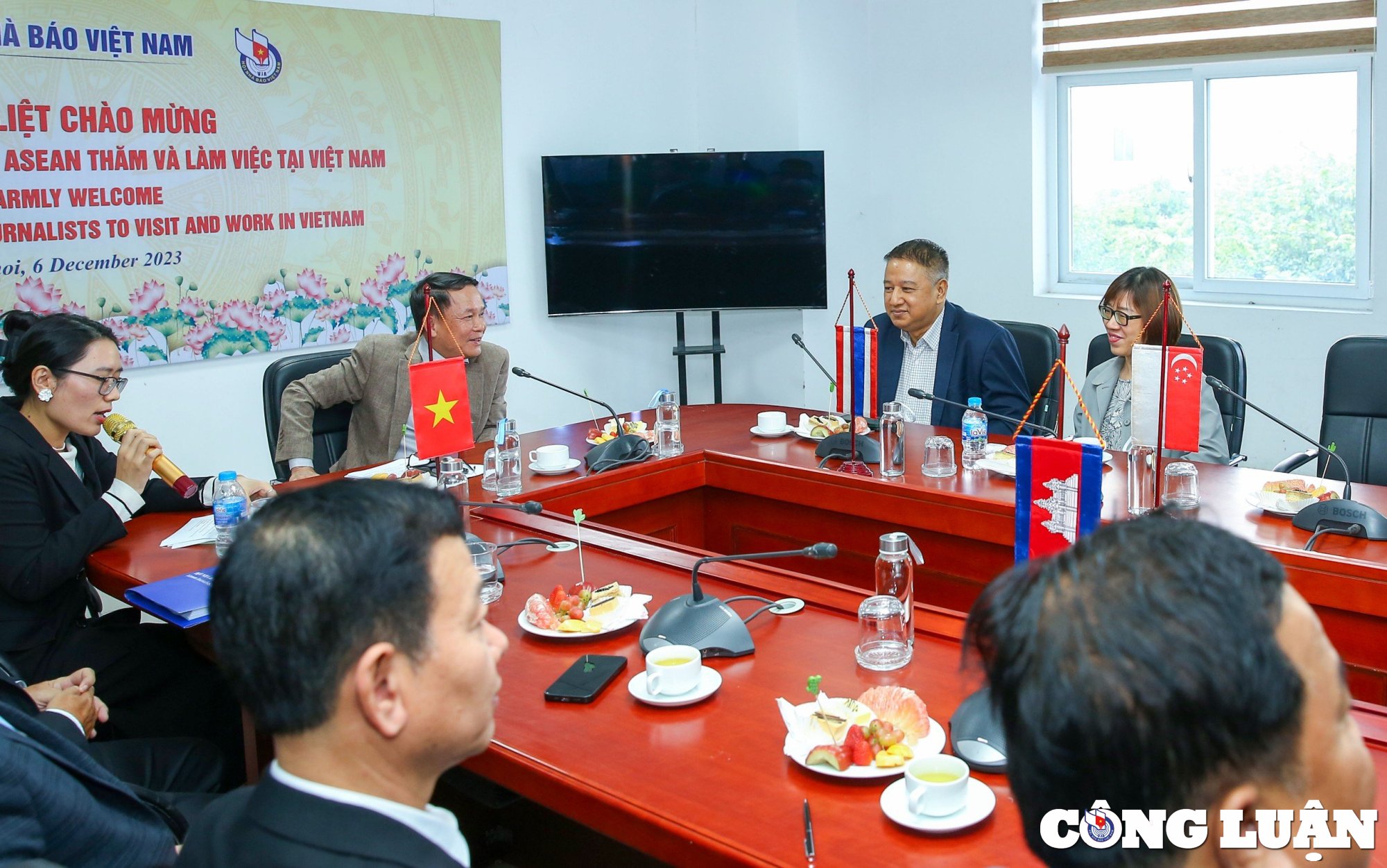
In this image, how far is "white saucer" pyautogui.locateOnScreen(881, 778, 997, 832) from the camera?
136 centimetres

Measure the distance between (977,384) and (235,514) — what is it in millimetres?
2184

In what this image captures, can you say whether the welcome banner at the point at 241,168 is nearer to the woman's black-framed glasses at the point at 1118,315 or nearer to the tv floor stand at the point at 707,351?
the tv floor stand at the point at 707,351

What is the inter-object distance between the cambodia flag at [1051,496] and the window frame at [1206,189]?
334 cm

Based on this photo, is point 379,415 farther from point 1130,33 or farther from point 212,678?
point 1130,33

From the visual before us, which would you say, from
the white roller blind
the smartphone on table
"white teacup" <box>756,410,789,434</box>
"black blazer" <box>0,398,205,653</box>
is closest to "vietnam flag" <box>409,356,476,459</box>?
"black blazer" <box>0,398,205,653</box>

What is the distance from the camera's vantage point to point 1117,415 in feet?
11.1

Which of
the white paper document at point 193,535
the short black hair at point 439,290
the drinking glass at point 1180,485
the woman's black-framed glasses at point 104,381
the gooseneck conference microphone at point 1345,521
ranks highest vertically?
the short black hair at point 439,290

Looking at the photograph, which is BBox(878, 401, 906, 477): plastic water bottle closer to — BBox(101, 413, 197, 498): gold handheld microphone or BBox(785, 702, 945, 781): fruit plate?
BBox(785, 702, 945, 781): fruit plate

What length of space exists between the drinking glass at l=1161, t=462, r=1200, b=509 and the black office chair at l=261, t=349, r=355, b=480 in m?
2.28

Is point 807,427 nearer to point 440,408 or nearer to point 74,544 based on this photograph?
point 440,408

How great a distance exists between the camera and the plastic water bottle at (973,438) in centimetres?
297

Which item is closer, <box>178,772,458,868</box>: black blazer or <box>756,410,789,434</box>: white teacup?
<box>178,772,458,868</box>: black blazer

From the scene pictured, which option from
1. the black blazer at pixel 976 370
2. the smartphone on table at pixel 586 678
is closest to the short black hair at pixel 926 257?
the black blazer at pixel 976 370

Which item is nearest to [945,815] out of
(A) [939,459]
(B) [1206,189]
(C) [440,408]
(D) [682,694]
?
(D) [682,694]
